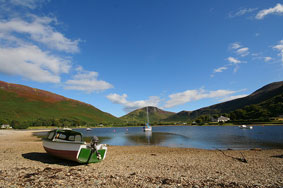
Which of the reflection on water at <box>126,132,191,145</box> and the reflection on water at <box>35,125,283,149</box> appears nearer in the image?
the reflection on water at <box>35,125,283,149</box>

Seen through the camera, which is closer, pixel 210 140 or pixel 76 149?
pixel 76 149

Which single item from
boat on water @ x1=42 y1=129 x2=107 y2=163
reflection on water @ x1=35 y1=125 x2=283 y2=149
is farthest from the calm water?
boat on water @ x1=42 y1=129 x2=107 y2=163

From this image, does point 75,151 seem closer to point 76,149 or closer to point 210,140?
point 76,149

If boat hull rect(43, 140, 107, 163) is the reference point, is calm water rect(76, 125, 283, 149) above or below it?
below

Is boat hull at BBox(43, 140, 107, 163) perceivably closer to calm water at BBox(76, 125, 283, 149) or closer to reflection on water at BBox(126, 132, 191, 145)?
calm water at BBox(76, 125, 283, 149)

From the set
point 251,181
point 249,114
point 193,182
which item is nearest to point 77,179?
point 193,182

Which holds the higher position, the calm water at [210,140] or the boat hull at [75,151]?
the boat hull at [75,151]

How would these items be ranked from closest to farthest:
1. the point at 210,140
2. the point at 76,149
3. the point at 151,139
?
the point at 76,149 → the point at 210,140 → the point at 151,139

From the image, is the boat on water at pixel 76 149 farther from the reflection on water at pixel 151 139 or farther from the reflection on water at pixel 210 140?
the reflection on water at pixel 151 139

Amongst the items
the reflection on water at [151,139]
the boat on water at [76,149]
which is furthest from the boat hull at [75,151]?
the reflection on water at [151,139]

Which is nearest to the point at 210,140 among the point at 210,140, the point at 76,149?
the point at 210,140

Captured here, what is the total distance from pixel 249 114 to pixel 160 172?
21382cm

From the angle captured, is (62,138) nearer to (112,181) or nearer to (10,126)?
(112,181)

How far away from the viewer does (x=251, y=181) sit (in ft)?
40.8
